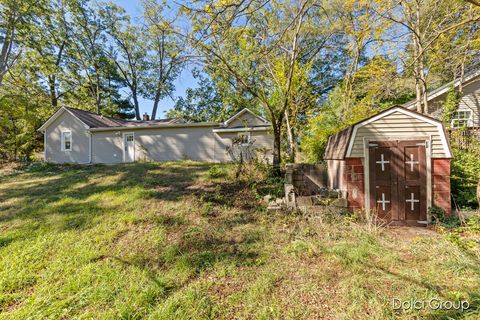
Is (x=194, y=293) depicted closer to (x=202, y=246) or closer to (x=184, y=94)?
(x=202, y=246)

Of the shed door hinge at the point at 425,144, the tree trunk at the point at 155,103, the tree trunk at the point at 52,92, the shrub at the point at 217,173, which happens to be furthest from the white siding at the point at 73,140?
the shed door hinge at the point at 425,144

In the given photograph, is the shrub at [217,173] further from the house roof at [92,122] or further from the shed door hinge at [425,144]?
the house roof at [92,122]

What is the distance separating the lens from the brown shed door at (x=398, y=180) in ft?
14.0

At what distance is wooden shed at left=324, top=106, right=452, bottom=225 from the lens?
4.18 meters

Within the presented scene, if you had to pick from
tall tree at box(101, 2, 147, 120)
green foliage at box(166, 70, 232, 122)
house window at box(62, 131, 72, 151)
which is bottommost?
house window at box(62, 131, 72, 151)

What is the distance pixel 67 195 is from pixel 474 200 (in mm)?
10732

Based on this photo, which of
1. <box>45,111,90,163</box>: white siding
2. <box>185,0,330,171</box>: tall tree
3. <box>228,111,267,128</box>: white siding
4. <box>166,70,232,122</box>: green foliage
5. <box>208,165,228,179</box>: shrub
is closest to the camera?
<box>185,0,330,171</box>: tall tree

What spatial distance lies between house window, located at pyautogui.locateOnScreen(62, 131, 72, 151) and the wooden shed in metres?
17.8

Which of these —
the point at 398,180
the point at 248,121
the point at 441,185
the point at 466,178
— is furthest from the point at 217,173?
the point at 248,121

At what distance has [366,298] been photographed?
2309 millimetres

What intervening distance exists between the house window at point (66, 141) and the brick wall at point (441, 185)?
63.8ft

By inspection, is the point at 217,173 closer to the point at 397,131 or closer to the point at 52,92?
the point at 397,131

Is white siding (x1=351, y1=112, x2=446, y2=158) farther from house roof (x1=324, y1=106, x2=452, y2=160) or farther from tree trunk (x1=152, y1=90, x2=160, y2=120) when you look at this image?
tree trunk (x1=152, y1=90, x2=160, y2=120)

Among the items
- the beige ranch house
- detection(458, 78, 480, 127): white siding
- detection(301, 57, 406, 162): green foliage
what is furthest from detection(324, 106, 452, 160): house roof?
detection(458, 78, 480, 127): white siding
